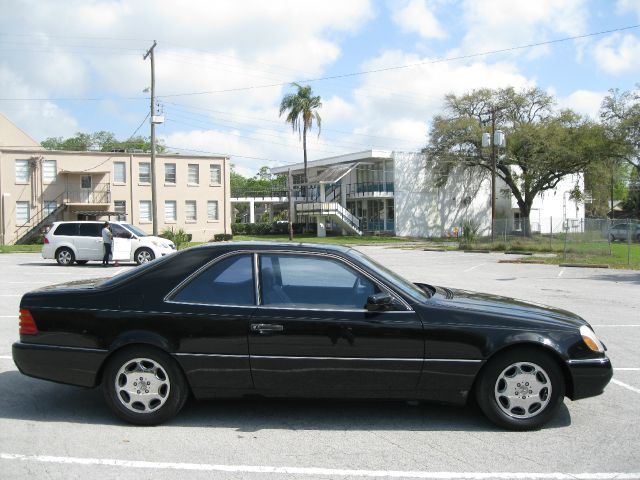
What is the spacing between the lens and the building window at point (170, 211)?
50.8 m

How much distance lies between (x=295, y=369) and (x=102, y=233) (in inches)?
740

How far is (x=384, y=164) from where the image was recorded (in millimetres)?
59281

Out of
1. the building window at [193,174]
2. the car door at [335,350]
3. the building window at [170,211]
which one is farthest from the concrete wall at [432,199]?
the car door at [335,350]

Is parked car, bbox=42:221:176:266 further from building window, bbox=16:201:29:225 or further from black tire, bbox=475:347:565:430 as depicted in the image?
building window, bbox=16:201:29:225

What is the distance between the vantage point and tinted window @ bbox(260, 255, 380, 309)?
197 inches

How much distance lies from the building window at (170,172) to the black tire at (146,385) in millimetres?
47381

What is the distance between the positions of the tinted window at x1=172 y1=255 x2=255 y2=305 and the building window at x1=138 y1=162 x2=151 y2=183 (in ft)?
154

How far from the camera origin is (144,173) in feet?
164

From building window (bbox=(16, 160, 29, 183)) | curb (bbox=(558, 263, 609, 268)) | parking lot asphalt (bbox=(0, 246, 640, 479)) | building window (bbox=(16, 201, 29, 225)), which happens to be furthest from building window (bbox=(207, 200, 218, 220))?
parking lot asphalt (bbox=(0, 246, 640, 479))

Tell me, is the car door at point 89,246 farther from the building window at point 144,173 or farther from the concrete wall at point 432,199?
the concrete wall at point 432,199

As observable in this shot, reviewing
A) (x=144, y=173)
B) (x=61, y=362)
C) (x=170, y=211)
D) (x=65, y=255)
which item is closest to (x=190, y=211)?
(x=170, y=211)

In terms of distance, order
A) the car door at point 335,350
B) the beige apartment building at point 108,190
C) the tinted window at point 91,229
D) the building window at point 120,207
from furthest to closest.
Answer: the building window at point 120,207
the beige apartment building at point 108,190
the tinted window at point 91,229
the car door at point 335,350

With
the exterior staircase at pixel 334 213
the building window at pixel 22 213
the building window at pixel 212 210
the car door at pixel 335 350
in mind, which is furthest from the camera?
the exterior staircase at pixel 334 213

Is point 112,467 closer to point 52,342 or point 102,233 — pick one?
point 52,342
